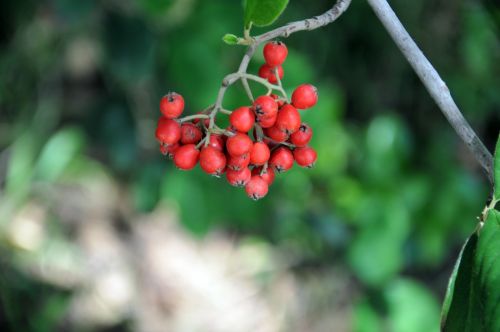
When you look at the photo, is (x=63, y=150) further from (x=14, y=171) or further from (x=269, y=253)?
(x=269, y=253)

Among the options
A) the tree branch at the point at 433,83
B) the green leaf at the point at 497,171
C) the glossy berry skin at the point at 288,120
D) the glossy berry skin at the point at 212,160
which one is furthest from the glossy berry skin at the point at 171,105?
the green leaf at the point at 497,171

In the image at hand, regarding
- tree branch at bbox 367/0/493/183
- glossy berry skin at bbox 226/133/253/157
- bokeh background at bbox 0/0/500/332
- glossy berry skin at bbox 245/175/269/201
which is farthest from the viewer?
bokeh background at bbox 0/0/500/332

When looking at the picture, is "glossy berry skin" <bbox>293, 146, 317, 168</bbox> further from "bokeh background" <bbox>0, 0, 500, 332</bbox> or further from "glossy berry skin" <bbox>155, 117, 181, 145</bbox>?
"bokeh background" <bbox>0, 0, 500, 332</bbox>

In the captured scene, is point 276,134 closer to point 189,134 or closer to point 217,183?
point 189,134

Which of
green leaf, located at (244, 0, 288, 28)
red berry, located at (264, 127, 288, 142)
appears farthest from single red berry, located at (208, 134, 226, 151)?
green leaf, located at (244, 0, 288, 28)

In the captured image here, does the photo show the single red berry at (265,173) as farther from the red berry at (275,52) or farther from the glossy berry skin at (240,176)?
the red berry at (275,52)
